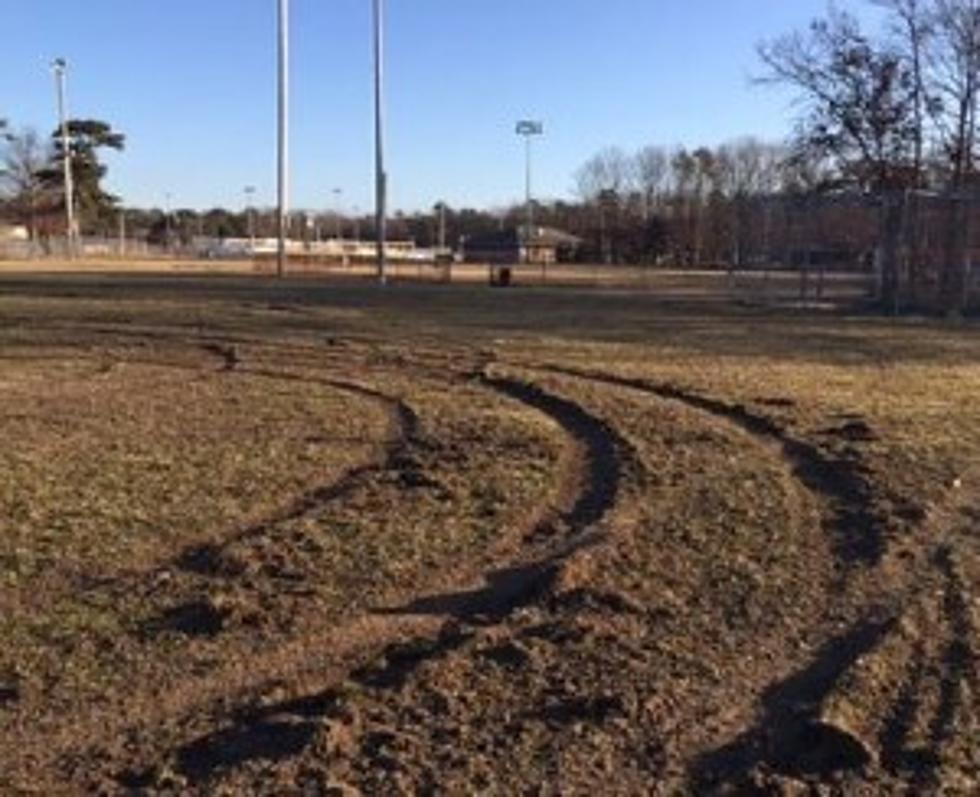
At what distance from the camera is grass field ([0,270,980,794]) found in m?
4.94

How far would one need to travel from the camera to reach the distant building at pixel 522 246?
120281 millimetres

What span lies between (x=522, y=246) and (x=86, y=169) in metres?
36.1

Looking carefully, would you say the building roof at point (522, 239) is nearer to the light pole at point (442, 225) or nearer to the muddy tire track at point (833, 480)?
the light pole at point (442, 225)

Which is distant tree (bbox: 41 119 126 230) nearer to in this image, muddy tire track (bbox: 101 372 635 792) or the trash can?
the trash can

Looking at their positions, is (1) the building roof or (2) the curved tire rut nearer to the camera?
(2) the curved tire rut

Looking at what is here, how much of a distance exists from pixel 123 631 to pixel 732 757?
2564 millimetres

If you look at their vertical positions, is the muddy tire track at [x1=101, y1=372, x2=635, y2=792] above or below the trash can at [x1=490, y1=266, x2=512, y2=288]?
above

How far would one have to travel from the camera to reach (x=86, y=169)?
125875mm

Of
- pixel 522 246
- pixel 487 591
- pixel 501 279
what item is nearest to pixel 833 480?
pixel 487 591

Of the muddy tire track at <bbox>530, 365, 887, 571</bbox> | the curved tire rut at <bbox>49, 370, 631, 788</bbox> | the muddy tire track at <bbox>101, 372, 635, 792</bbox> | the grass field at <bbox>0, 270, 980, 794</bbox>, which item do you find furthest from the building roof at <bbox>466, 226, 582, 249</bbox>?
the curved tire rut at <bbox>49, 370, 631, 788</bbox>

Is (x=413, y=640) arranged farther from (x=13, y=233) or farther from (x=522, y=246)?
(x=522, y=246)

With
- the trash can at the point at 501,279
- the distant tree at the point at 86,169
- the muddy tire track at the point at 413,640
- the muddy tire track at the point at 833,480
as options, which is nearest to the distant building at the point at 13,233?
the distant tree at the point at 86,169

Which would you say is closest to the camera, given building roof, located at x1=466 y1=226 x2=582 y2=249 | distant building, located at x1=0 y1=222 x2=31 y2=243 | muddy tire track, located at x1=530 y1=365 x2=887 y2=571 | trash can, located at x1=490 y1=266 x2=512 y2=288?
muddy tire track, located at x1=530 y1=365 x2=887 y2=571

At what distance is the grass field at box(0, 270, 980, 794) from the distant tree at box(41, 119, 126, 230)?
11128cm
